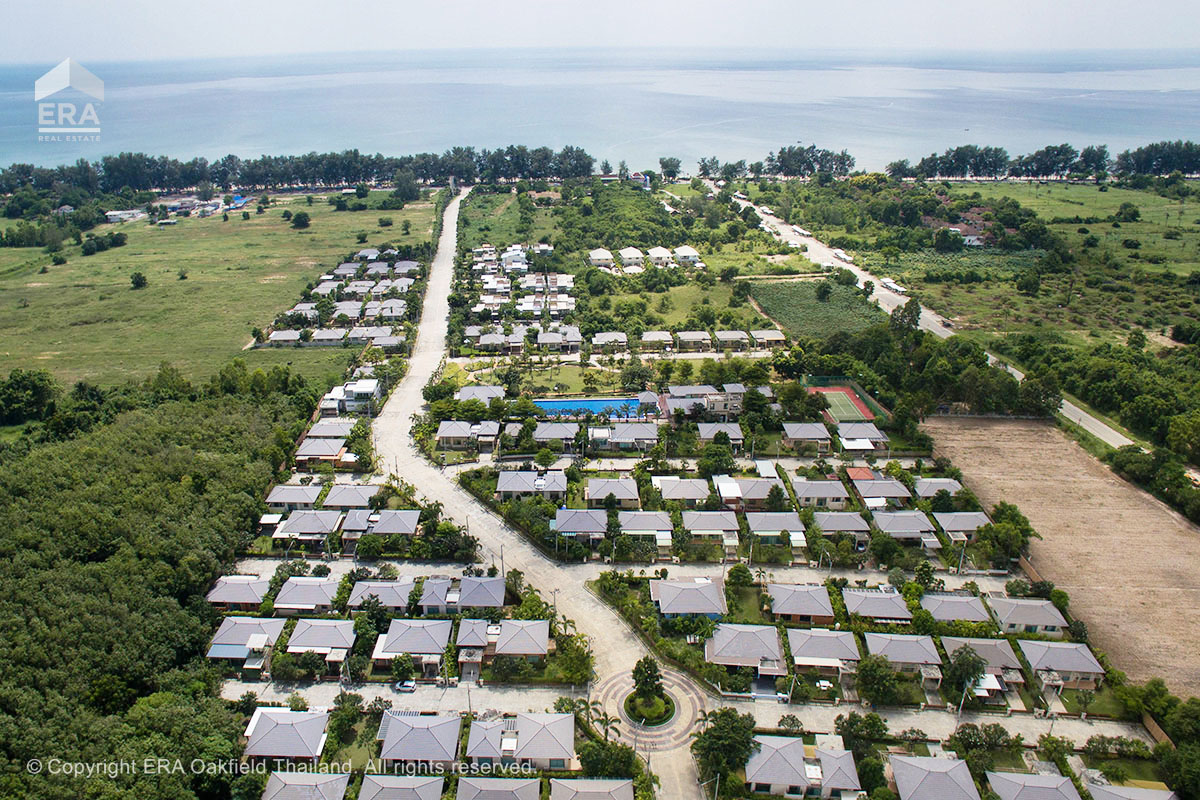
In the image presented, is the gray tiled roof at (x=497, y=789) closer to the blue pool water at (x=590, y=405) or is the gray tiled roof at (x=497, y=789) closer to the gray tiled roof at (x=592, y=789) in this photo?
the gray tiled roof at (x=592, y=789)

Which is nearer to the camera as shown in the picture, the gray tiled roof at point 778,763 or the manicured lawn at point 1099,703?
the gray tiled roof at point 778,763

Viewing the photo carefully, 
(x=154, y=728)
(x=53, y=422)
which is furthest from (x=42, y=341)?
(x=154, y=728)

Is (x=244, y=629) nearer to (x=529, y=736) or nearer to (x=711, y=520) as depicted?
(x=529, y=736)

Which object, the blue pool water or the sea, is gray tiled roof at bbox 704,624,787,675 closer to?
the blue pool water

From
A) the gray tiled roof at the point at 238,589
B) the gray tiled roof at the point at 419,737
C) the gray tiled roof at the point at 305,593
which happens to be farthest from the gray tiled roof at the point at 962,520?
the gray tiled roof at the point at 238,589

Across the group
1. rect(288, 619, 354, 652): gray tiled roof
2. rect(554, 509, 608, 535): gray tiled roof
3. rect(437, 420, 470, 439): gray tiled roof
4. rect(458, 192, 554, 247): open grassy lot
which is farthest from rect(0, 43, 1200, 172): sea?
rect(288, 619, 354, 652): gray tiled roof

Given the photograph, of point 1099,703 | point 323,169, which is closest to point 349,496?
point 1099,703
